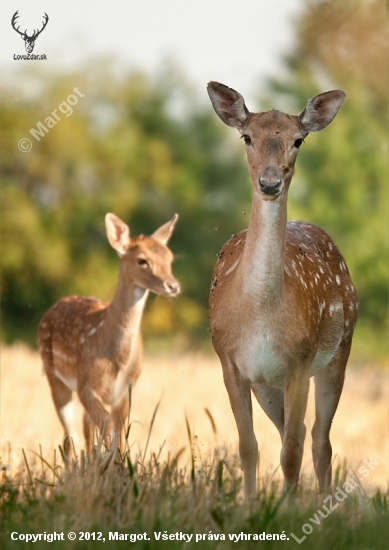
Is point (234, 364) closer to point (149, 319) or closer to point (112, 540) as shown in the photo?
point (112, 540)

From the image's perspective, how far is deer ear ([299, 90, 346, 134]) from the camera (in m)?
6.39

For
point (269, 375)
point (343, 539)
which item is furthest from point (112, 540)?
point (269, 375)

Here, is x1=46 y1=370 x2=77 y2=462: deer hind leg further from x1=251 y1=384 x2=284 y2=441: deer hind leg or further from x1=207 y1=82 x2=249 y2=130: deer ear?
x1=207 y1=82 x2=249 y2=130: deer ear

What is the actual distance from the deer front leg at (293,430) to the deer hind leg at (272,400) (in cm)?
89

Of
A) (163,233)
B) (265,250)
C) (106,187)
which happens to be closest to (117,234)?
(163,233)

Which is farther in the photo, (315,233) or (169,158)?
(169,158)

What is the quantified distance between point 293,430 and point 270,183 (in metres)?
1.52

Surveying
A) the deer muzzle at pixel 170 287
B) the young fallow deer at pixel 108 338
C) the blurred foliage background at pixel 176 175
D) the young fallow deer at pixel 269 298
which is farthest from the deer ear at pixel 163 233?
the blurred foliage background at pixel 176 175

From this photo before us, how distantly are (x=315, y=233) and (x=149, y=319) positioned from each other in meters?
20.3

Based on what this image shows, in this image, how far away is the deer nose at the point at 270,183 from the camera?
558 cm

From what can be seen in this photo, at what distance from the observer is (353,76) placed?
27938mm

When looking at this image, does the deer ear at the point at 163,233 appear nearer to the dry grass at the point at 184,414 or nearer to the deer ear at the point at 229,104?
the dry grass at the point at 184,414

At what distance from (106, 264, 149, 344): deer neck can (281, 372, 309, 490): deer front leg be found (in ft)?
8.84

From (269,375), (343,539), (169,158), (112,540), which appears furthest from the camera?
(169,158)
